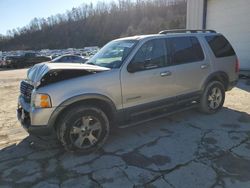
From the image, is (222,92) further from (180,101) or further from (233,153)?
(233,153)

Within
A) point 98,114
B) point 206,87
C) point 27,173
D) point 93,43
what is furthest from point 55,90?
point 93,43

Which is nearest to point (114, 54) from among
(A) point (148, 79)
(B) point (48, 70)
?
(A) point (148, 79)

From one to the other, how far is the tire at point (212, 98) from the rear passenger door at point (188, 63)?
317mm

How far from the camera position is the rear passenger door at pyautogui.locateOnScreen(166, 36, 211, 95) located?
504cm

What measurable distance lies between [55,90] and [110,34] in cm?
9294

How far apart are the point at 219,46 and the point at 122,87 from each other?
9.65 ft

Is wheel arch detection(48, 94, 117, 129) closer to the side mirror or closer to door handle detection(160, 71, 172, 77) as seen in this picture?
the side mirror

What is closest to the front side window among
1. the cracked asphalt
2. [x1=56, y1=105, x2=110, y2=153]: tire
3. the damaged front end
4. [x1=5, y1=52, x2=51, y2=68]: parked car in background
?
Result: the damaged front end

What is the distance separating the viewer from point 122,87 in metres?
4.30

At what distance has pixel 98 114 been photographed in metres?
4.14

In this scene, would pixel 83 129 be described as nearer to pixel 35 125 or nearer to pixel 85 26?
pixel 35 125

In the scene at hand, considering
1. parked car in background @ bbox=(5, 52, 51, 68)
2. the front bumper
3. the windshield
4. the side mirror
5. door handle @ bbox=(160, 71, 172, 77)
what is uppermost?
the windshield

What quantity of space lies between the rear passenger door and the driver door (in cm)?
18

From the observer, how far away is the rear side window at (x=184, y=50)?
5.04 m
